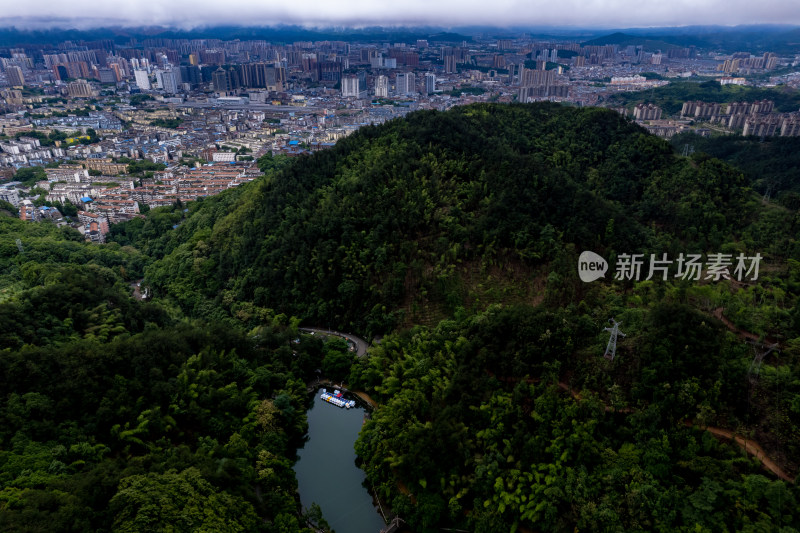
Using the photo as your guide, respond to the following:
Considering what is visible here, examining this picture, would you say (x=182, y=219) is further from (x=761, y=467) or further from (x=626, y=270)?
(x=761, y=467)

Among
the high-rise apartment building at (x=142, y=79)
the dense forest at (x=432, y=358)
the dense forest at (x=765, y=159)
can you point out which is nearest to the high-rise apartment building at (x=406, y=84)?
the high-rise apartment building at (x=142, y=79)

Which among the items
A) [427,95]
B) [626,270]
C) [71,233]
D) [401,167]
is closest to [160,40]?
[427,95]

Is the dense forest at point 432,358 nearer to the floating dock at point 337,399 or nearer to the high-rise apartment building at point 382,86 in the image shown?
the floating dock at point 337,399

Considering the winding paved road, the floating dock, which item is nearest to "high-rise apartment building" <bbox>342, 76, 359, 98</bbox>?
the winding paved road

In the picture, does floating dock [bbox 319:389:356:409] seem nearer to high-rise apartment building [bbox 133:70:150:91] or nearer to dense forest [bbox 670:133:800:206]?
dense forest [bbox 670:133:800:206]

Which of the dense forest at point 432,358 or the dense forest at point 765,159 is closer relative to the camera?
the dense forest at point 432,358

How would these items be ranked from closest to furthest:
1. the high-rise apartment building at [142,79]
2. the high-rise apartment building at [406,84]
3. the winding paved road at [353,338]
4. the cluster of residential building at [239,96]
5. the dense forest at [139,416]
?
A: the dense forest at [139,416] < the winding paved road at [353,338] < the cluster of residential building at [239,96] < the high-rise apartment building at [406,84] < the high-rise apartment building at [142,79]
